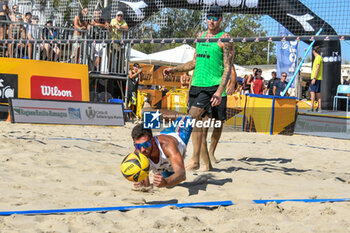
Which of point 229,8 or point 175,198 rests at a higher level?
point 229,8

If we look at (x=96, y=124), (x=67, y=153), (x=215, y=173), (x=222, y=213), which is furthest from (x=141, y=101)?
(x=222, y=213)

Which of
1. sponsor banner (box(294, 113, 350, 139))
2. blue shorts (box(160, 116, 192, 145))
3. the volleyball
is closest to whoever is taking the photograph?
the volleyball

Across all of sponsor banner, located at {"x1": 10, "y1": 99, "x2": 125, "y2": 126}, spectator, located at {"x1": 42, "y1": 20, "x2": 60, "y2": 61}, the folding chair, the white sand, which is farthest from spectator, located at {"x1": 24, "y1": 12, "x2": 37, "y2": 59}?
the folding chair

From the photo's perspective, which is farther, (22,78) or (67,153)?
(22,78)

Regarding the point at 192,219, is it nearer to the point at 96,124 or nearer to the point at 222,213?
the point at 222,213

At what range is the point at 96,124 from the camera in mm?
9938

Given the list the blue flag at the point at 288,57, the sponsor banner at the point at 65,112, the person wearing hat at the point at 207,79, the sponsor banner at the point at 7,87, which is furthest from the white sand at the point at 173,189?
the blue flag at the point at 288,57

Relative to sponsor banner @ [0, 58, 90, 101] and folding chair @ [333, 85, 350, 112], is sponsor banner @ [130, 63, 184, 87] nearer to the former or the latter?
folding chair @ [333, 85, 350, 112]

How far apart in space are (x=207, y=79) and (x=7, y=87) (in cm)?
608

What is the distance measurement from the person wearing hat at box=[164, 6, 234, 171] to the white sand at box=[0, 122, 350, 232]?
31 centimetres

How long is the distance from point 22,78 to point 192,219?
7.84m

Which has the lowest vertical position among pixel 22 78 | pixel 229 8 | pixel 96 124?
pixel 96 124

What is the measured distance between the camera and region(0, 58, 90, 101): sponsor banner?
9922 millimetres

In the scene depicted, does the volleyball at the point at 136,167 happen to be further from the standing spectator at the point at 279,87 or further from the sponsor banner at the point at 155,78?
the sponsor banner at the point at 155,78
